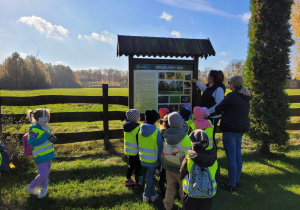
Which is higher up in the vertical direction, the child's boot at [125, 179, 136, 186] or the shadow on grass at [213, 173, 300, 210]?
the child's boot at [125, 179, 136, 186]

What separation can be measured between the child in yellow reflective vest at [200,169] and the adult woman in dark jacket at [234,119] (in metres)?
1.54

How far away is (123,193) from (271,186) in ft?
10.1

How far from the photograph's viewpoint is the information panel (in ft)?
17.5

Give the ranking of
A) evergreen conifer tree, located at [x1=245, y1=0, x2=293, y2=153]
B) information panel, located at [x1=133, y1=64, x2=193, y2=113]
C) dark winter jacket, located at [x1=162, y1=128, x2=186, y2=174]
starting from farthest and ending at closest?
1. evergreen conifer tree, located at [x1=245, y1=0, x2=293, y2=153]
2. information panel, located at [x1=133, y1=64, x2=193, y2=113]
3. dark winter jacket, located at [x1=162, y1=128, x2=186, y2=174]

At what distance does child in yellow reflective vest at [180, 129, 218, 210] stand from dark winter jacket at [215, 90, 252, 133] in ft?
5.04

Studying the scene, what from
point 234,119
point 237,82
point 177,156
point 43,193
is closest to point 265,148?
point 234,119

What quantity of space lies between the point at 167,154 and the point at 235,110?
5.68 ft

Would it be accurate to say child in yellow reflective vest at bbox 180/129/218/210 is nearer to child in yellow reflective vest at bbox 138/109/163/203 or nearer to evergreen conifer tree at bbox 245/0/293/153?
child in yellow reflective vest at bbox 138/109/163/203

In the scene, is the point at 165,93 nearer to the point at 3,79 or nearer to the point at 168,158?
the point at 168,158

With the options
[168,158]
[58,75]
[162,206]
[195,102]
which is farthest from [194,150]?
[58,75]

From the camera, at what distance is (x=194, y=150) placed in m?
2.46

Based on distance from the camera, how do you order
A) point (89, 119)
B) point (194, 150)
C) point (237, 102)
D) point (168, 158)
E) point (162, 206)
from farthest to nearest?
1. point (89, 119)
2. point (237, 102)
3. point (162, 206)
4. point (168, 158)
5. point (194, 150)

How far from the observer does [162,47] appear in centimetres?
536

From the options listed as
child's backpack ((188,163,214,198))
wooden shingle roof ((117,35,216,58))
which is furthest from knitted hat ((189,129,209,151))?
wooden shingle roof ((117,35,216,58))
